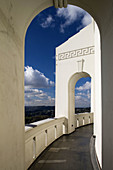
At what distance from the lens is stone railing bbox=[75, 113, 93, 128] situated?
364 inches

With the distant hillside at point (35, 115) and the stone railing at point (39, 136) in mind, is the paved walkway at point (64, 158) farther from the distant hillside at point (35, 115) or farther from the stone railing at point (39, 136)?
the distant hillside at point (35, 115)

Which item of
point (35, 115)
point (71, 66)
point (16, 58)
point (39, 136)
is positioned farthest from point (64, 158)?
point (71, 66)

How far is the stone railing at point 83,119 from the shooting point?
30.4 feet

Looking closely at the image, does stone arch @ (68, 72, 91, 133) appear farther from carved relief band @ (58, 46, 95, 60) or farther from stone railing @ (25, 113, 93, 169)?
carved relief band @ (58, 46, 95, 60)

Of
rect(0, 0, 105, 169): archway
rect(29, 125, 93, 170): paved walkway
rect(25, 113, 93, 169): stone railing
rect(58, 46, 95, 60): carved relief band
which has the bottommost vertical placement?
rect(29, 125, 93, 170): paved walkway

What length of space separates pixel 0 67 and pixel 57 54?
23.3 feet

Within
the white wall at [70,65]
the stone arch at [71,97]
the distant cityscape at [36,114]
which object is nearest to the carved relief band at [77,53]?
the white wall at [70,65]

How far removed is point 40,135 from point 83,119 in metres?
5.79

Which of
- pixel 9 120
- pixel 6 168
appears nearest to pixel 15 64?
pixel 9 120

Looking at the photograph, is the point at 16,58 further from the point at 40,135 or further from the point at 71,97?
the point at 71,97

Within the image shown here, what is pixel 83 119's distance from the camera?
9867 millimetres

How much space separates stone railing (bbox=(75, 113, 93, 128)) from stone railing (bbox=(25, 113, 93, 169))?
5.89ft

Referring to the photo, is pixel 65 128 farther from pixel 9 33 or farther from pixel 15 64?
pixel 9 33

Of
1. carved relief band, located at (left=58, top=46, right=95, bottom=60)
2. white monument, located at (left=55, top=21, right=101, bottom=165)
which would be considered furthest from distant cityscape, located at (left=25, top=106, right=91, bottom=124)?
carved relief band, located at (left=58, top=46, right=95, bottom=60)
